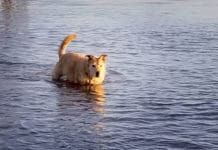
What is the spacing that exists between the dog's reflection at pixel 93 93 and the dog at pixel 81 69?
0.20 m

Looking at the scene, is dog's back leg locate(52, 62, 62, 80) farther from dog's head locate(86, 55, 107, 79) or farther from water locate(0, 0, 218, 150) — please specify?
dog's head locate(86, 55, 107, 79)

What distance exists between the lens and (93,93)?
13.3m

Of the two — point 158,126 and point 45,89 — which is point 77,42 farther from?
point 158,126

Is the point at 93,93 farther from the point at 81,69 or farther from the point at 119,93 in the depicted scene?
the point at 81,69

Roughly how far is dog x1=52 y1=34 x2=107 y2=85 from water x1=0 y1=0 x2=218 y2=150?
Result: 1.08 ft

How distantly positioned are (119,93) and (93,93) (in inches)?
23.8

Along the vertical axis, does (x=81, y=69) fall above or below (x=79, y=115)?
above

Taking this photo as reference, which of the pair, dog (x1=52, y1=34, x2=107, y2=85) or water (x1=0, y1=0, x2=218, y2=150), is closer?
water (x1=0, y1=0, x2=218, y2=150)

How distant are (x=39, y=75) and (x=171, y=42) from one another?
27.1 feet

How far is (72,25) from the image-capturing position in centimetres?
2972

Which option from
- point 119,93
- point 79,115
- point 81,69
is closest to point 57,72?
point 81,69

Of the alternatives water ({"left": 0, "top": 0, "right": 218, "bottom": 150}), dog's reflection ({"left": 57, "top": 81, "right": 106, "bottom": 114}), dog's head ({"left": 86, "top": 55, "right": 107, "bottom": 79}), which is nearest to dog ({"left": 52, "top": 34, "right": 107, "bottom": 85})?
dog's head ({"left": 86, "top": 55, "right": 107, "bottom": 79})

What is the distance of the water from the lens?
373 inches

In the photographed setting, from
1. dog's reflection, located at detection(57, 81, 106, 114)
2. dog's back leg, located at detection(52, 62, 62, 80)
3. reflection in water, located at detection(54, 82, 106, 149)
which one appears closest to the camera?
reflection in water, located at detection(54, 82, 106, 149)
